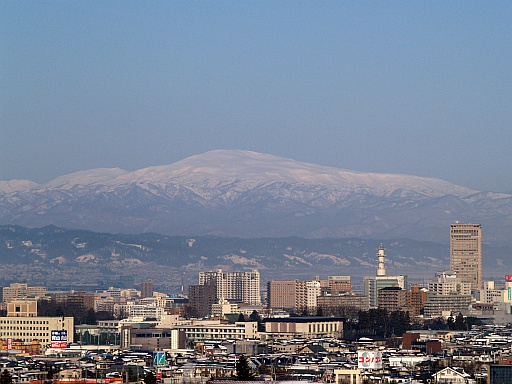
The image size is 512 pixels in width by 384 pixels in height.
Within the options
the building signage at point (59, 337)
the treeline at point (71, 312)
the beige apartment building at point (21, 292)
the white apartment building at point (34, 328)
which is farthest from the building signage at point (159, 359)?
the beige apartment building at point (21, 292)

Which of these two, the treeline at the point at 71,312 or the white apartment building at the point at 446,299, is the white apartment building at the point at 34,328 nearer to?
the treeline at the point at 71,312

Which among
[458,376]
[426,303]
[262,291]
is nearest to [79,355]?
[458,376]

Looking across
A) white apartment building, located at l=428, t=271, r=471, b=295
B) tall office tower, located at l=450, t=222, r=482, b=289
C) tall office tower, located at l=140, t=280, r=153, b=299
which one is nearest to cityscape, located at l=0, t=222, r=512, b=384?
white apartment building, located at l=428, t=271, r=471, b=295

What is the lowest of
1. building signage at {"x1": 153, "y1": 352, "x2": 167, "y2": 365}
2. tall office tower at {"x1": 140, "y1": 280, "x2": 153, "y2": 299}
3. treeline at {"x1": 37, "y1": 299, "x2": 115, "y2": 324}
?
building signage at {"x1": 153, "y1": 352, "x2": 167, "y2": 365}

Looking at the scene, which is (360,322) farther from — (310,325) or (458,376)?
(458,376)

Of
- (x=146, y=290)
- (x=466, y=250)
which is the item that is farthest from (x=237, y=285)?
(x=466, y=250)

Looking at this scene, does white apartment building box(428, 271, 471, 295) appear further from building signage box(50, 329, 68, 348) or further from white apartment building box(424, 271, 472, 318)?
building signage box(50, 329, 68, 348)
